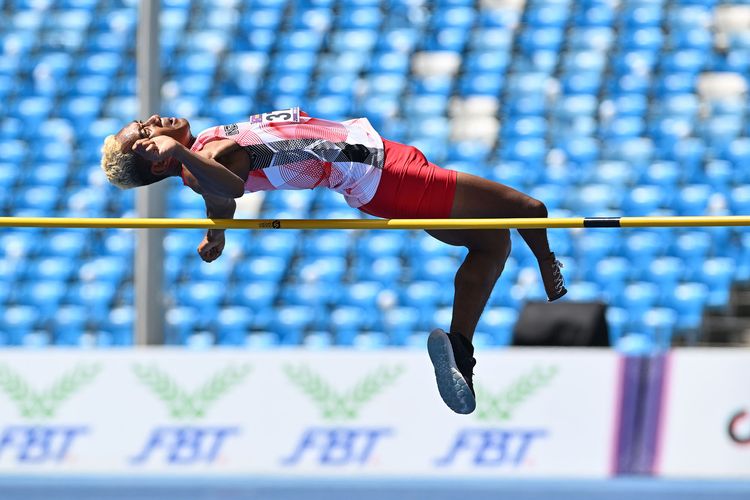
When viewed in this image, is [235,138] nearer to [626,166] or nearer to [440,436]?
[440,436]

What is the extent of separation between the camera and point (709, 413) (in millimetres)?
8344

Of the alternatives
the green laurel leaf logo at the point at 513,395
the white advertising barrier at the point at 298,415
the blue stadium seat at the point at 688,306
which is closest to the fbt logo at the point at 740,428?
the white advertising barrier at the point at 298,415

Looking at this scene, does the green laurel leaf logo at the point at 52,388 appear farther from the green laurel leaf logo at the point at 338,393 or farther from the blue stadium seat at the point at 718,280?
the blue stadium seat at the point at 718,280

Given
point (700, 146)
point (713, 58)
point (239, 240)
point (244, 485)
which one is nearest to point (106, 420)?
point (244, 485)

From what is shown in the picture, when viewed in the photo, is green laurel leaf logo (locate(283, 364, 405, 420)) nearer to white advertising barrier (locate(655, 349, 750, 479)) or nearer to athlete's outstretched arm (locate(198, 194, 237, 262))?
white advertising barrier (locate(655, 349, 750, 479))

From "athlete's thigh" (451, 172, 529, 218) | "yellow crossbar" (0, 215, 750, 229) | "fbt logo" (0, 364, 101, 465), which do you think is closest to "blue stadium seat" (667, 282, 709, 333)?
"fbt logo" (0, 364, 101, 465)

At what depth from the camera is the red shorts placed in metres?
5.03

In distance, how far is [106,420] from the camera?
8508 millimetres

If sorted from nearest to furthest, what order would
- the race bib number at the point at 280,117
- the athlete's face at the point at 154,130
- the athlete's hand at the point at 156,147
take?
the athlete's hand at the point at 156,147
the athlete's face at the point at 154,130
the race bib number at the point at 280,117

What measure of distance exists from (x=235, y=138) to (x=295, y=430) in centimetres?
402

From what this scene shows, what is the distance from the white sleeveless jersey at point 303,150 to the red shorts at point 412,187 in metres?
0.06

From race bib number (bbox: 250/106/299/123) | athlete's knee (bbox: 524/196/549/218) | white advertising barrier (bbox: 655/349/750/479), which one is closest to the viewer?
race bib number (bbox: 250/106/299/123)

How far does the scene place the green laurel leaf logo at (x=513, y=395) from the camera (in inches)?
330

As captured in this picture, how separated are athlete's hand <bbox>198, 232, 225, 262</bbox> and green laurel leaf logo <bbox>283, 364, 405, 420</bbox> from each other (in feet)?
10.0
